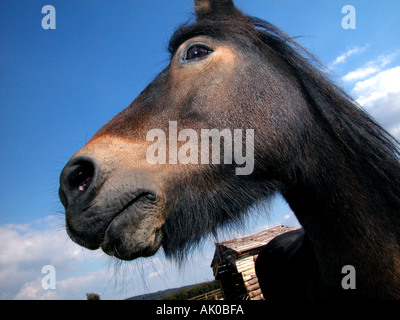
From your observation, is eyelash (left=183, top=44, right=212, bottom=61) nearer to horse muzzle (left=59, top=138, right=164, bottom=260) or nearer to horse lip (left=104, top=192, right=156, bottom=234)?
horse muzzle (left=59, top=138, right=164, bottom=260)

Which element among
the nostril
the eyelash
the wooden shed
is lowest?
the wooden shed

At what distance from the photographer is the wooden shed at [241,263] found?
13.3 meters

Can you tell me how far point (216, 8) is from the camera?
322 cm

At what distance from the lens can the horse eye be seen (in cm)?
269

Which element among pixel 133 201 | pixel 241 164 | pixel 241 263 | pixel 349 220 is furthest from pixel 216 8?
pixel 241 263

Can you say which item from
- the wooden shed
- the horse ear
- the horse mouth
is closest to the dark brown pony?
the horse mouth

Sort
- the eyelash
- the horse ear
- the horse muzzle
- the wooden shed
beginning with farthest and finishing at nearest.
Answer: the wooden shed < the horse ear < the eyelash < the horse muzzle

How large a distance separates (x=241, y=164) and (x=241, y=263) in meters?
12.6

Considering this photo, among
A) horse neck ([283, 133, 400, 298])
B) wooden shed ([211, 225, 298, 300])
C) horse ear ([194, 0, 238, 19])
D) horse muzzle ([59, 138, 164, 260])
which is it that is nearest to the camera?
horse muzzle ([59, 138, 164, 260])

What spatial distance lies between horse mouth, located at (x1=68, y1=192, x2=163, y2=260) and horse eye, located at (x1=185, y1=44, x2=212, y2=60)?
61.6 inches

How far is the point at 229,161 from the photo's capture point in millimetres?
2307

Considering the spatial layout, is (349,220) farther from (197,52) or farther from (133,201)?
(197,52)

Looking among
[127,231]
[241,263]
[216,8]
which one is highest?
[216,8]
